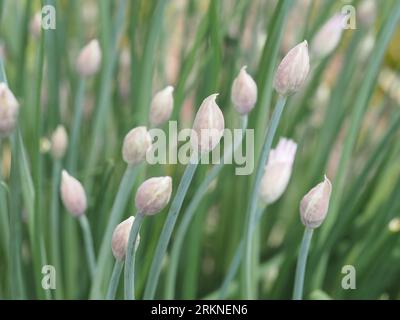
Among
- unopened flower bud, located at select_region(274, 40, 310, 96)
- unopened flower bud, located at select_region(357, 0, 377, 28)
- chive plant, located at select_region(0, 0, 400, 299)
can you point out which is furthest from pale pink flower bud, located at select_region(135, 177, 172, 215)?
unopened flower bud, located at select_region(357, 0, 377, 28)

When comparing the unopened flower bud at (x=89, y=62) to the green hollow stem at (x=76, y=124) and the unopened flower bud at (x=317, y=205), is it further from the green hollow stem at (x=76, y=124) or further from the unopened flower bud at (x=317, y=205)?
the unopened flower bud at (x=317, y=205)

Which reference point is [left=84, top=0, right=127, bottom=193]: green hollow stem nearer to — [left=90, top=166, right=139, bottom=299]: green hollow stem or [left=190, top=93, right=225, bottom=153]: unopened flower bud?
[left=90, top=166, right=139, bottom=299]: green hollow stem

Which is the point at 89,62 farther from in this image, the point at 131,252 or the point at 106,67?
the point at 131,252
